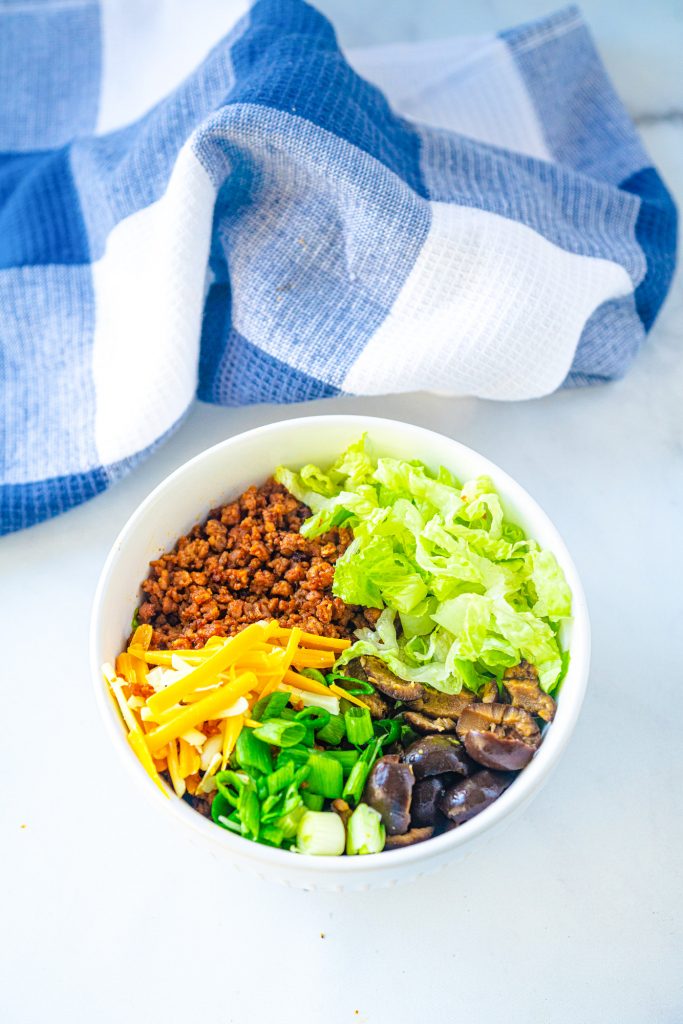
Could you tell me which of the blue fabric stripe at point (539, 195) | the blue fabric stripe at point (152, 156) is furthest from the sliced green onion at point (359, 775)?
the blue fabric stripe at point (152, 156)

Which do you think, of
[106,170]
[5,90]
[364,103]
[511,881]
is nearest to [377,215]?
[364,103]

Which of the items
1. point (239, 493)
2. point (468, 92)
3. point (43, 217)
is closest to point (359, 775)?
point (239, 493)

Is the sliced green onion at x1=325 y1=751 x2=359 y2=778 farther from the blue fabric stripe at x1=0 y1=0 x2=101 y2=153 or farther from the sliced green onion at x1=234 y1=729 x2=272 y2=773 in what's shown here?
the blue fabric stripe at x1=0 y1=0 x2=101 y2=153

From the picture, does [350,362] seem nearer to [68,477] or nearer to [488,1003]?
[68,477]

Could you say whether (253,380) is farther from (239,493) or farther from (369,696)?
(369,696)

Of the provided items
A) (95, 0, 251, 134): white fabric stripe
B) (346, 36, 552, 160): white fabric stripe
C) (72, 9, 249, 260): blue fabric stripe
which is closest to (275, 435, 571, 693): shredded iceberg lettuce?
(72, 9, 249, 260): blue fabric stripe

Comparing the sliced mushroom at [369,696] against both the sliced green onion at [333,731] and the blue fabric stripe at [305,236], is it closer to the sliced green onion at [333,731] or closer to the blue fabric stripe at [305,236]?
the sliced green onion at [333,731]
